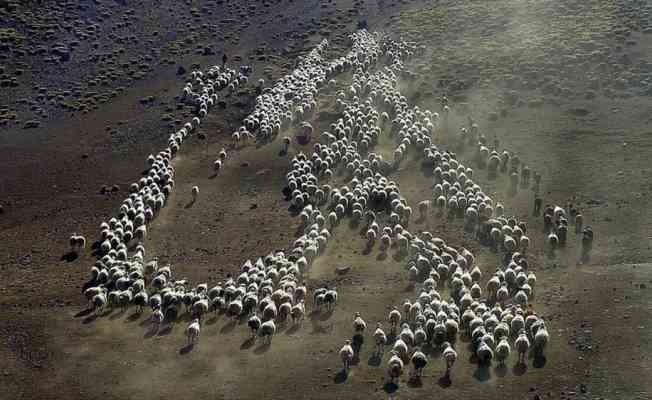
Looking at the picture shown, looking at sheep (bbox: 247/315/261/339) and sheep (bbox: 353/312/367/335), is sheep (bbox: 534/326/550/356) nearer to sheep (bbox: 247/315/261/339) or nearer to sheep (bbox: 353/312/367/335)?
sheep (bbox: 353/312/367/335)

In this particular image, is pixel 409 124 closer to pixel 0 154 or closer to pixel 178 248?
pixel 178 248

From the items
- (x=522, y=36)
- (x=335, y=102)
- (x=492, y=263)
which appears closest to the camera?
(x=492, y=263)

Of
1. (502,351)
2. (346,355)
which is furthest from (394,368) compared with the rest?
(502,351)

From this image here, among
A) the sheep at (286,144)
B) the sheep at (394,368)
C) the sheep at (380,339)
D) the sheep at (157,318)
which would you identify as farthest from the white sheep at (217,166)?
the sheep at (394,368)

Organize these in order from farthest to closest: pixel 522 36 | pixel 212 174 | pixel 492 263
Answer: pixel 522 36
pixel 212 174
pixel 492 263

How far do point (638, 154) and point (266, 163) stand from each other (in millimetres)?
24137

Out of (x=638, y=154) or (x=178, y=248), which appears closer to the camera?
(x=178, y=248)

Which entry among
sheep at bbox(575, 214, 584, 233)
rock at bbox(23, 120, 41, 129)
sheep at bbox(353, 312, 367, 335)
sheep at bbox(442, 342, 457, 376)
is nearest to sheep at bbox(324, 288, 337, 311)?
sheep at bbox(353, 312, 367, 335)

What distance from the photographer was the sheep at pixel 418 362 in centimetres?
2820

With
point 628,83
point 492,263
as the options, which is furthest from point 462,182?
point 628,83

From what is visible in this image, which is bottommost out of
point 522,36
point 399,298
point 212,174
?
point 399,298

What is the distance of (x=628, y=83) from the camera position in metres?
56.5

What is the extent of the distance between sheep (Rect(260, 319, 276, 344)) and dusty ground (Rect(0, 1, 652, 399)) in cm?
56

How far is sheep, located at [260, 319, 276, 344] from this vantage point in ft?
102
